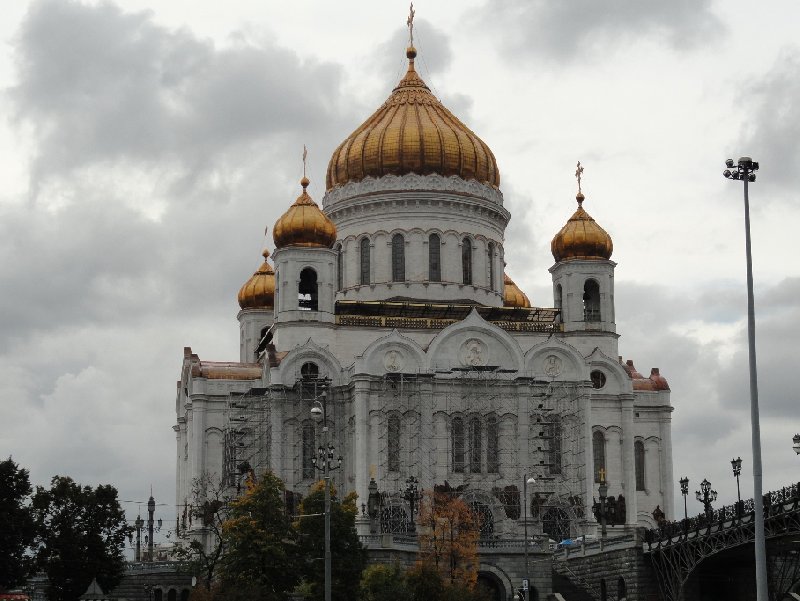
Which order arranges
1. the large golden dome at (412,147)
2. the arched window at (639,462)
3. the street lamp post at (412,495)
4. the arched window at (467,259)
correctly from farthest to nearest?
the arched window at (467,259) < the large golden dome at (412,147) < the arched window at (639,462) < the street lamp post at (412,495)

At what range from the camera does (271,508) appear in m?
55.5

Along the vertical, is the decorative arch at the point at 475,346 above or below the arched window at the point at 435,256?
below

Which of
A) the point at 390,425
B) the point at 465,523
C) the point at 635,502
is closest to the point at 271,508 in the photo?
the point at 465,523

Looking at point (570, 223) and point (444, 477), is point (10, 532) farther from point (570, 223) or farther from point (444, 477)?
point (570, 223)

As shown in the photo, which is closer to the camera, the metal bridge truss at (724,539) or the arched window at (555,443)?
the metal bridge truss at (724,539)

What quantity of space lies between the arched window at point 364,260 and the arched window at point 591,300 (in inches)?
444

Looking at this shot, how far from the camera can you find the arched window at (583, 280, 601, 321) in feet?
268

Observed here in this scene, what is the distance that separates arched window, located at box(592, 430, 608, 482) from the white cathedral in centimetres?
10

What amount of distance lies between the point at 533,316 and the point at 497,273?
3263 millimetres

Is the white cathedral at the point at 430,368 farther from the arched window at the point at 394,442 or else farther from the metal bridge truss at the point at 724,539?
the metal bridge truss at the point at 724,539

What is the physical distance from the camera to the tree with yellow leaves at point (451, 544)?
2329 inches

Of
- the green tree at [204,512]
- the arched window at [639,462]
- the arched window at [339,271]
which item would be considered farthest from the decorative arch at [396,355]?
the arched window at [639,462]

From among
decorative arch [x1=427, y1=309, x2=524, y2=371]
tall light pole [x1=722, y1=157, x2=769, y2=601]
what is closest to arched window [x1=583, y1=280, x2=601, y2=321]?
decorative arch [x1=427, y1=309, x2=524, y2=371]

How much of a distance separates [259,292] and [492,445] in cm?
2037
